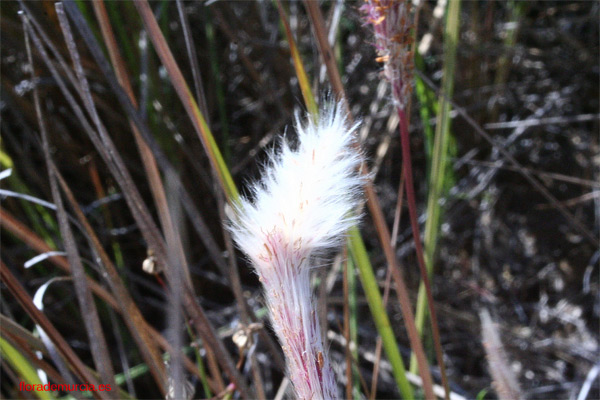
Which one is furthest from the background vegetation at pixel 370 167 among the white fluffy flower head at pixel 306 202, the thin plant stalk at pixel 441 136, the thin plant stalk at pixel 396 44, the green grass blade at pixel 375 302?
the white fluffy flower head at pixel 306 202

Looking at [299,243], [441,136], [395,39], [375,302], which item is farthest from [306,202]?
[441,136]

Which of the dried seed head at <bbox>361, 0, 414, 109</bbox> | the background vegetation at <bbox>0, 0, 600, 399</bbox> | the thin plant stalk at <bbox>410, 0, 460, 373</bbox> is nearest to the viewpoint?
the dried seed head at <bbox>361, 0, 414, 109</bbox>

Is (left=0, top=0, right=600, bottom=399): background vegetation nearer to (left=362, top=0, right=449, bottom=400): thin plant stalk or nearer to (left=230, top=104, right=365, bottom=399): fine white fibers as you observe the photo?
(left=362, top=0, right=449, bottom=400): thin plant stalk

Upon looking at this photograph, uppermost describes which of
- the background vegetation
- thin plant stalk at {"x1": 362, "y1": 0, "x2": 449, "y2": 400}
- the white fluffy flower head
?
thin plant stalk at {"x1": 362, "y1": 0, "x2": 449, "y2": 400}

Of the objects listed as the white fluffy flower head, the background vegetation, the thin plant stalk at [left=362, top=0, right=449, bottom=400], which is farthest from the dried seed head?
the background vegetation

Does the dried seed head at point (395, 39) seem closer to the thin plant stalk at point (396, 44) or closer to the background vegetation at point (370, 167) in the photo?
the thin plant stalk at point (396, 44)

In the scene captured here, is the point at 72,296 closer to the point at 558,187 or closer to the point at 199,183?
the point at 199,183

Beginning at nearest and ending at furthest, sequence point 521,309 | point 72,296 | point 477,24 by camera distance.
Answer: point 72,296, point 477,24, point 521,309

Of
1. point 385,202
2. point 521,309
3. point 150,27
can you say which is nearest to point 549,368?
point 521,309

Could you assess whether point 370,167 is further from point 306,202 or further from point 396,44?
point 306,202

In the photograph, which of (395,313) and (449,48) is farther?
(395,313)

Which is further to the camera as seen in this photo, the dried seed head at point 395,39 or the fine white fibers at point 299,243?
the dried seed head at point 395,39
